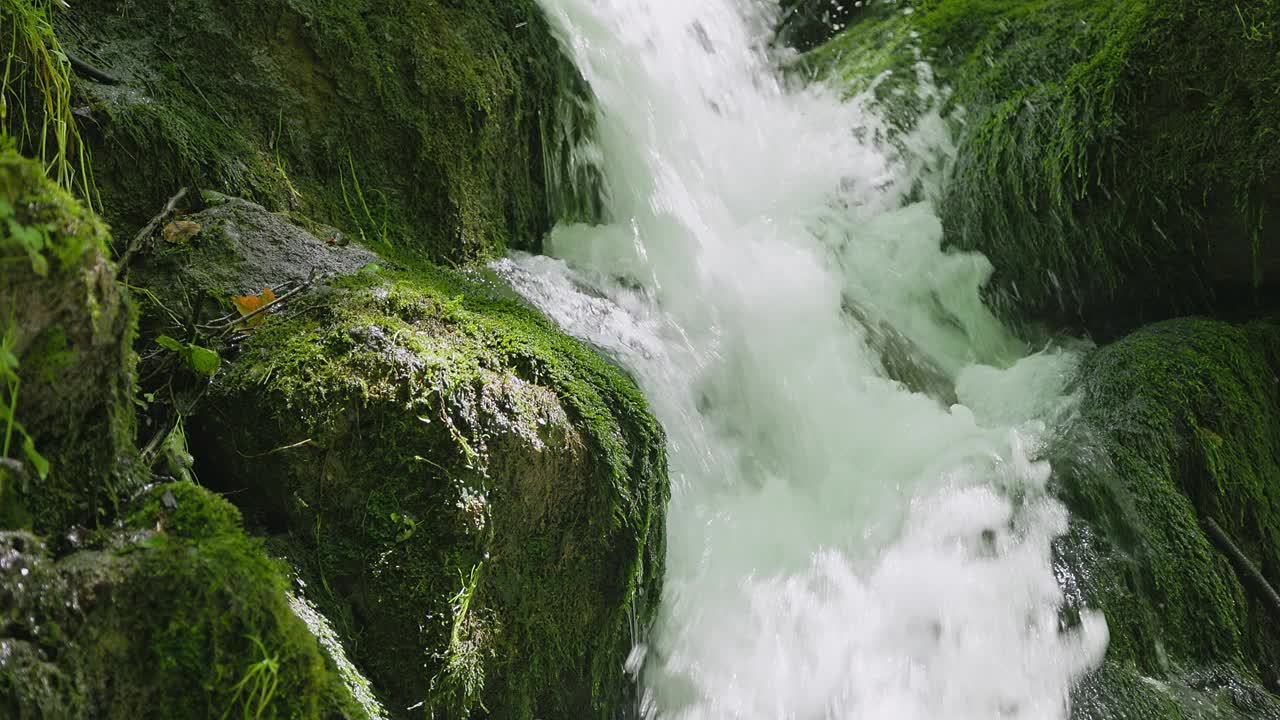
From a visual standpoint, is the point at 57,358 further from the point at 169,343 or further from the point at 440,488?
the point at 440,488

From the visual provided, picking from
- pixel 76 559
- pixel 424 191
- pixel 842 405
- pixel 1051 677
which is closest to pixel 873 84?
pixel 842 405

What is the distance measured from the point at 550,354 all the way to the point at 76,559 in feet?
4.30

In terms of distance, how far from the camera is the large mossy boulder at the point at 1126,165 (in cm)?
418

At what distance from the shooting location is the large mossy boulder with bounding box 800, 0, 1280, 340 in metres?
4.18

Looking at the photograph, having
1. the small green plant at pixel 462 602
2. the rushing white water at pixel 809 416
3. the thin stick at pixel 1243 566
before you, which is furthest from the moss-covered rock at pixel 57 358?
the thin stick at pixel 1243 566

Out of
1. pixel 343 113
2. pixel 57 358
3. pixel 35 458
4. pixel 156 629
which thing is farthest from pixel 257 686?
pixel 343 113

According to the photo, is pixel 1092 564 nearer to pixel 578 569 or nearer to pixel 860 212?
pixel 578 569

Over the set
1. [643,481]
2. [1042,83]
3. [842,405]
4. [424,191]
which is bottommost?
[842,405]

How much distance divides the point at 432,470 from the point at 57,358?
87cm

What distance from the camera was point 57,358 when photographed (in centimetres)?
141

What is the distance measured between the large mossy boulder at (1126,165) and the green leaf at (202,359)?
403 centimetres

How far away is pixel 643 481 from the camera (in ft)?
8.46

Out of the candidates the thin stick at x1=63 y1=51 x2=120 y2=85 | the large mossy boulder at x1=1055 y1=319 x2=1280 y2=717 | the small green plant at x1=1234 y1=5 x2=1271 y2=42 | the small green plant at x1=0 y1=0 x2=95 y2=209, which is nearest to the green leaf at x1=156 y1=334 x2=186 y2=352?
the small green plant at x1=0 y1=0 x2=95 y2=209

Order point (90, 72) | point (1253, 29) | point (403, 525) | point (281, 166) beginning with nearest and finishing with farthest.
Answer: point (403, 525) < point (90, 72) < point (281, 166) < point (1253, 29)
